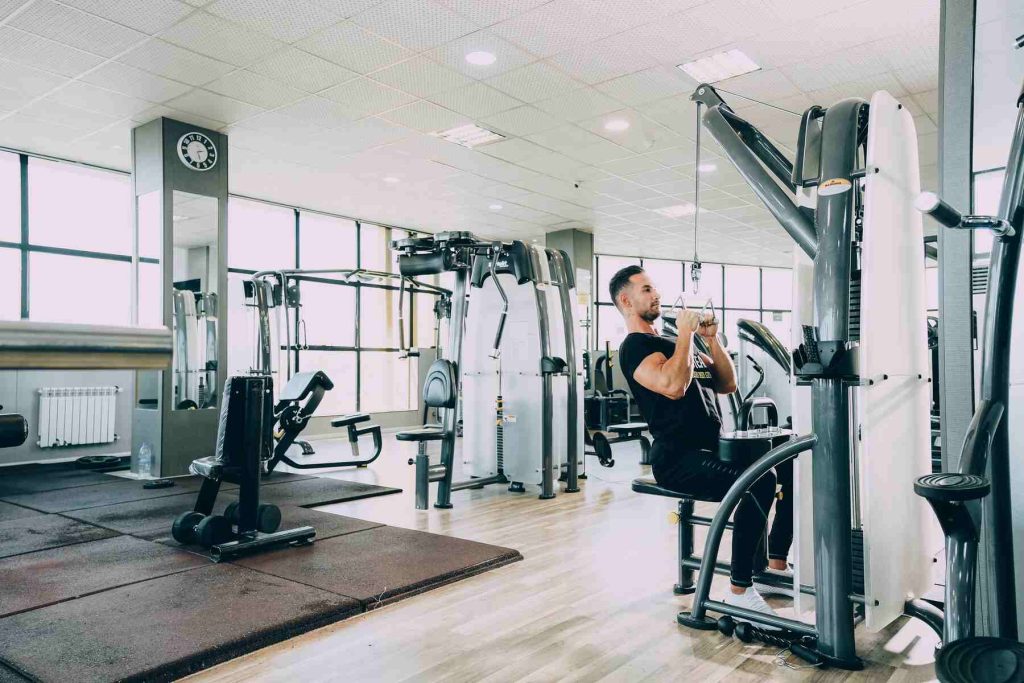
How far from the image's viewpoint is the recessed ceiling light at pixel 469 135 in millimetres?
6309

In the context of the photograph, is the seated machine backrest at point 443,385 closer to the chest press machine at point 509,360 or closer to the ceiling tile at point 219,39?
the chest press machine at point 509,360

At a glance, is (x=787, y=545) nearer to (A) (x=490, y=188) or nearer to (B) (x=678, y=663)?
(B) (x=678, y=663)

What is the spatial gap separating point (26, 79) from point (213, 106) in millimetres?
1211

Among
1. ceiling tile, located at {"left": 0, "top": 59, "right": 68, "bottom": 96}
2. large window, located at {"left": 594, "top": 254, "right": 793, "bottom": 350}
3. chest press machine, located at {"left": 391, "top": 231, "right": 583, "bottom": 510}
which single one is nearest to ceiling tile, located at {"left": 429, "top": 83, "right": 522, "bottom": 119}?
chest press machine, located at {"left": 391, "top": 231, "right": 583, "bottom": 510}

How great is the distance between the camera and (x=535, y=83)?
5.27 metres

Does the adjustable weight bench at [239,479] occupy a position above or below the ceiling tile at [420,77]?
below

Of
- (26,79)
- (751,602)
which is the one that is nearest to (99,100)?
(26,79)

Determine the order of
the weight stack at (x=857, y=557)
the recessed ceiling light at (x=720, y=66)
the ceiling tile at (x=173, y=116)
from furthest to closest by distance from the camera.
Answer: the ceiling tile at (x=173, y=116) < the recessed ceiling light at (x=720, y=66) < the weight stack at (x=857, y=557)

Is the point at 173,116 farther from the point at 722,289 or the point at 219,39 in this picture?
the point at 722,289

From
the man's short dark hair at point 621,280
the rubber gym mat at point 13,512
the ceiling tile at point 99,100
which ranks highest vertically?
the ceiling tile at point 99,100

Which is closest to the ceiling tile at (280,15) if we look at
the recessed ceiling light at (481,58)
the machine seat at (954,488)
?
the recessed ceiling light at (481,58)

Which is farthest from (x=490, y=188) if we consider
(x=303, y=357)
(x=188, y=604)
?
(x=188, y=604)

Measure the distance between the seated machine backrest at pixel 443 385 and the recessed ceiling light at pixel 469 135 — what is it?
2.44 m

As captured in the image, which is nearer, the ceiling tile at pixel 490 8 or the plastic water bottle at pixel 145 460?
the ceiling tile at pixel 490 8
